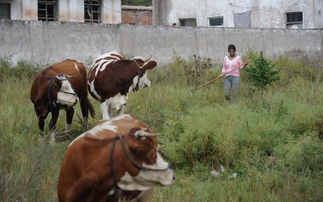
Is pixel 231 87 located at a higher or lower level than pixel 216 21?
lower

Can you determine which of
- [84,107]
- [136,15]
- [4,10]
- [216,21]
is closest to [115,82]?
[84,107]

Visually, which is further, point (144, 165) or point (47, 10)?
point (47, 10)

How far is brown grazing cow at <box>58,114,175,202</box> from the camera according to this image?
396 cm

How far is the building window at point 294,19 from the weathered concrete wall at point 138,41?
3.60m

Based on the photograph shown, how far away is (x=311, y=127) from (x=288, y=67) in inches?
327

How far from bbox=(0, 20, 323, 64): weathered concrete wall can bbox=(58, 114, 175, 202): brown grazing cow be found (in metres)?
11.7

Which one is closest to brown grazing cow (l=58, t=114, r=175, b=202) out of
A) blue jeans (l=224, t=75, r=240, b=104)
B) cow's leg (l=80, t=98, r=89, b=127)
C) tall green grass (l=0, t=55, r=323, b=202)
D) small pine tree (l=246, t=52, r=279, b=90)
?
tall green grass (l=0, t=55, r=323, b=202)

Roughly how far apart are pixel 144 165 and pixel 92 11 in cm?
2402

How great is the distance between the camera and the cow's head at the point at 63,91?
948cm

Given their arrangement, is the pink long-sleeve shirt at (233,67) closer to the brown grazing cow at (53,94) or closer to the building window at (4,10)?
the brown grazing cow at (53,94)

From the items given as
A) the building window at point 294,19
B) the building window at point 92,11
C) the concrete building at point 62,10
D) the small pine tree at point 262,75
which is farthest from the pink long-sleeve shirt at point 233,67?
the building window at point 92,11

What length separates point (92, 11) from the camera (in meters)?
27.3

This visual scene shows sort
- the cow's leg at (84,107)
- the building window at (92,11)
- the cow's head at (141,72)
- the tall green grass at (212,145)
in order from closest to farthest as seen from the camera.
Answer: the tall green grass at (212,145) → the cow's head at (141,72) → the cow's leg at (84,107) → the building window at (92,11)

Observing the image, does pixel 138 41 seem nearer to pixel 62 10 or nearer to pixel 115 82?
pixel 115 82
